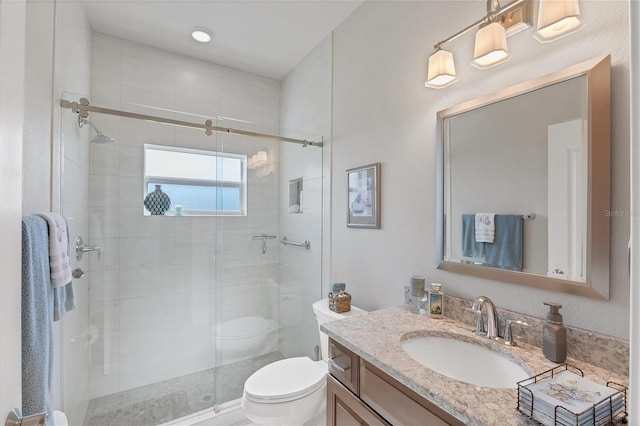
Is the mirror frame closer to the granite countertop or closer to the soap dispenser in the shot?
the soap dispenser

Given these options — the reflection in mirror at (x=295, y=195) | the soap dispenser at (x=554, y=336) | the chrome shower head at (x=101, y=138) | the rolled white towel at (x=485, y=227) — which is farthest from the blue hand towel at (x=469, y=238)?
the chrome shower head at (x=101, y=138)

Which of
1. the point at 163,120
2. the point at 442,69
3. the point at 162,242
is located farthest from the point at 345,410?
the point at 163,120

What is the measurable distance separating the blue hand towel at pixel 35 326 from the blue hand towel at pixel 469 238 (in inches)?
62.4

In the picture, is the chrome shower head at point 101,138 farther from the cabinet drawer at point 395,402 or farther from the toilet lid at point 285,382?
the cabinet drawer at point 395,402

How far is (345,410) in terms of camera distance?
3.72 ft

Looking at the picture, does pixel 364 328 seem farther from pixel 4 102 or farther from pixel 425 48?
pixel 425 48

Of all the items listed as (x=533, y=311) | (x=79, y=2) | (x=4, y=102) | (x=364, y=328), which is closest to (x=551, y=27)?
(x=533, y=311)

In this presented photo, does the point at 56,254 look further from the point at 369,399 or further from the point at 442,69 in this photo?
the point at 442,69

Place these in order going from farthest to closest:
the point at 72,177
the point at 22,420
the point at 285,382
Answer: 1. the point at 72,177
2. the point at 285,382
3. the point at 22,420

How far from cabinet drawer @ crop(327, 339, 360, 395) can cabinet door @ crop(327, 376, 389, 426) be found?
3cm

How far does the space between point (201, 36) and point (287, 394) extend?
8.45 ft

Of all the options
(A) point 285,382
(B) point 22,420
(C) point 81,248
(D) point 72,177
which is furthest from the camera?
(C) point 81,248

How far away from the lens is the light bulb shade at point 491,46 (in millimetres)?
1110

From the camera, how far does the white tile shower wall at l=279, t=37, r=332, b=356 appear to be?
2.40 meters
